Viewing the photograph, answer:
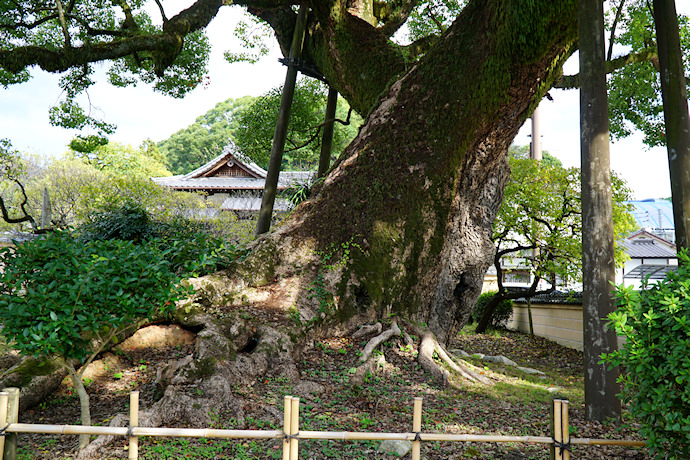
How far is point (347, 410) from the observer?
450 cm

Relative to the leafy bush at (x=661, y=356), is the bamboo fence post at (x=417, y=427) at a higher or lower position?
lower

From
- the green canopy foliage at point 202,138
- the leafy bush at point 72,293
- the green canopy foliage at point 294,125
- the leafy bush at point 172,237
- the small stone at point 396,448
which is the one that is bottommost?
the small stone at point 396,448

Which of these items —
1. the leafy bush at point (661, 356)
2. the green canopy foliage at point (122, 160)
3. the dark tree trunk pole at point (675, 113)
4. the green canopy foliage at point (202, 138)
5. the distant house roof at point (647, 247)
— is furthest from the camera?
the green canopy foliage at point (202, 138)

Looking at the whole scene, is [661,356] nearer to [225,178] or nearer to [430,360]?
[430,360]

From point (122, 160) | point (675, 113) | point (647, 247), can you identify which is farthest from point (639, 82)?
point (122, 160)

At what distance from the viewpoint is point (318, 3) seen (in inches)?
302

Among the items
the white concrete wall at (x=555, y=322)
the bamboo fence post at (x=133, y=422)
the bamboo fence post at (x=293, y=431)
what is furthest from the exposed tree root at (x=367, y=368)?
the white concrete wall at (x=555, y=322)

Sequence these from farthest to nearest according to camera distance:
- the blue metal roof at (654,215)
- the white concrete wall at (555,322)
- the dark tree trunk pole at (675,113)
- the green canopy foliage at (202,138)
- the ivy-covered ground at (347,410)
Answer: the green canopy foliage at (202,138)
the blue metal roof at (654,215)
the white concrete wall at (555,322)
the dark tree trunk pole at (675,113)
the ivy-covered ground at (347,410)

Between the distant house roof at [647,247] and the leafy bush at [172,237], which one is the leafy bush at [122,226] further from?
the distant house roof at [647,247]

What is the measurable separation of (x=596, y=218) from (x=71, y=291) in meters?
4.61

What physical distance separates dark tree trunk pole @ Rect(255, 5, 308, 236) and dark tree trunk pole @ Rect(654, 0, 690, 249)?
18.1 ft

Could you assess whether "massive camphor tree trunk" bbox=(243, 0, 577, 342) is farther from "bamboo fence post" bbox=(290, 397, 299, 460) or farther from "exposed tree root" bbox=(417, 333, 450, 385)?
"bamboo fence post" bbox=(290, 397, 299, 460)

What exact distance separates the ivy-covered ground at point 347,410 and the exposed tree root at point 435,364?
0.11 metres

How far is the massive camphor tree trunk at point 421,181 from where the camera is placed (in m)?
5.85
